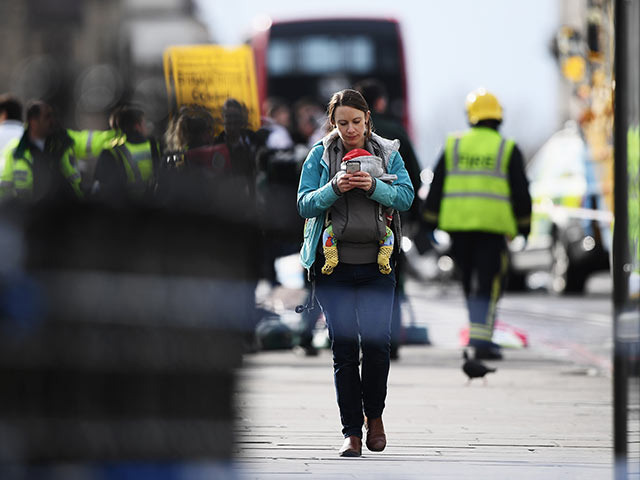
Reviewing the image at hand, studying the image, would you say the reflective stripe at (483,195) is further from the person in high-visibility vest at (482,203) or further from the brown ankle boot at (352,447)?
the brown ankle boot at (352,447)

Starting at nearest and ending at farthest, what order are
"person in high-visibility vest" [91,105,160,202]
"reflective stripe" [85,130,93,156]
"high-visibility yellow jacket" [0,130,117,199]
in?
"high-visibility yellow jacket" [0,130,117,199]
"person in high-visibility vest" [91,105,160,202]
"reflective stripe" [85,130,93,156]

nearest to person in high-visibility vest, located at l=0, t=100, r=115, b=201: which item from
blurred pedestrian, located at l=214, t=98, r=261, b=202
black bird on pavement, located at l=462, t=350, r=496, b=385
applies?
blurred pedestrian, located at l=214, t=98, r=261, b=202

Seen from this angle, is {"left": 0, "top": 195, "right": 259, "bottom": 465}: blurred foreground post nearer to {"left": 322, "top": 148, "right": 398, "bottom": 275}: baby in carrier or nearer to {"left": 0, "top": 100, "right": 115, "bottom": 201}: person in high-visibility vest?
{"left": 0, "top": 100, "right": 115, "bottom": 201}: person in high-visibility vest

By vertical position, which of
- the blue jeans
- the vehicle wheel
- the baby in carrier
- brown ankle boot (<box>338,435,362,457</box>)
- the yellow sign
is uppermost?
the yellow sign

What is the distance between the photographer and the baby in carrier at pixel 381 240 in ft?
19.0

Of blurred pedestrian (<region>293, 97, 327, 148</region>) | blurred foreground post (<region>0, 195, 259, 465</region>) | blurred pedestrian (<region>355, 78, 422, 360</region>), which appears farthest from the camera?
blurred pedestrian (<region>293, 97, 327, 148</region>)

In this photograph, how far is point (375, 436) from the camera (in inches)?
235

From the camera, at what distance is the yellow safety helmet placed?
9922 mm

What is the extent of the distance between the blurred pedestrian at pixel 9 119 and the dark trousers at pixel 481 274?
3503mm

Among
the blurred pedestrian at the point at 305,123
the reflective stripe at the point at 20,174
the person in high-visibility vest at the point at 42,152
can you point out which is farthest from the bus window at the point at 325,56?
the reflective stripe at the point at 20,174

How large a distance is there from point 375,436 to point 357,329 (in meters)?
0.44

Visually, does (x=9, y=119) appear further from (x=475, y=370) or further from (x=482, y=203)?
(x=475, y=370)

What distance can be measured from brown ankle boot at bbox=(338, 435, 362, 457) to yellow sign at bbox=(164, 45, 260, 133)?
5218 millimetres

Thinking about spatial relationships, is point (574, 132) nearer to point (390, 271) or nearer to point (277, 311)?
point (277, 311)
